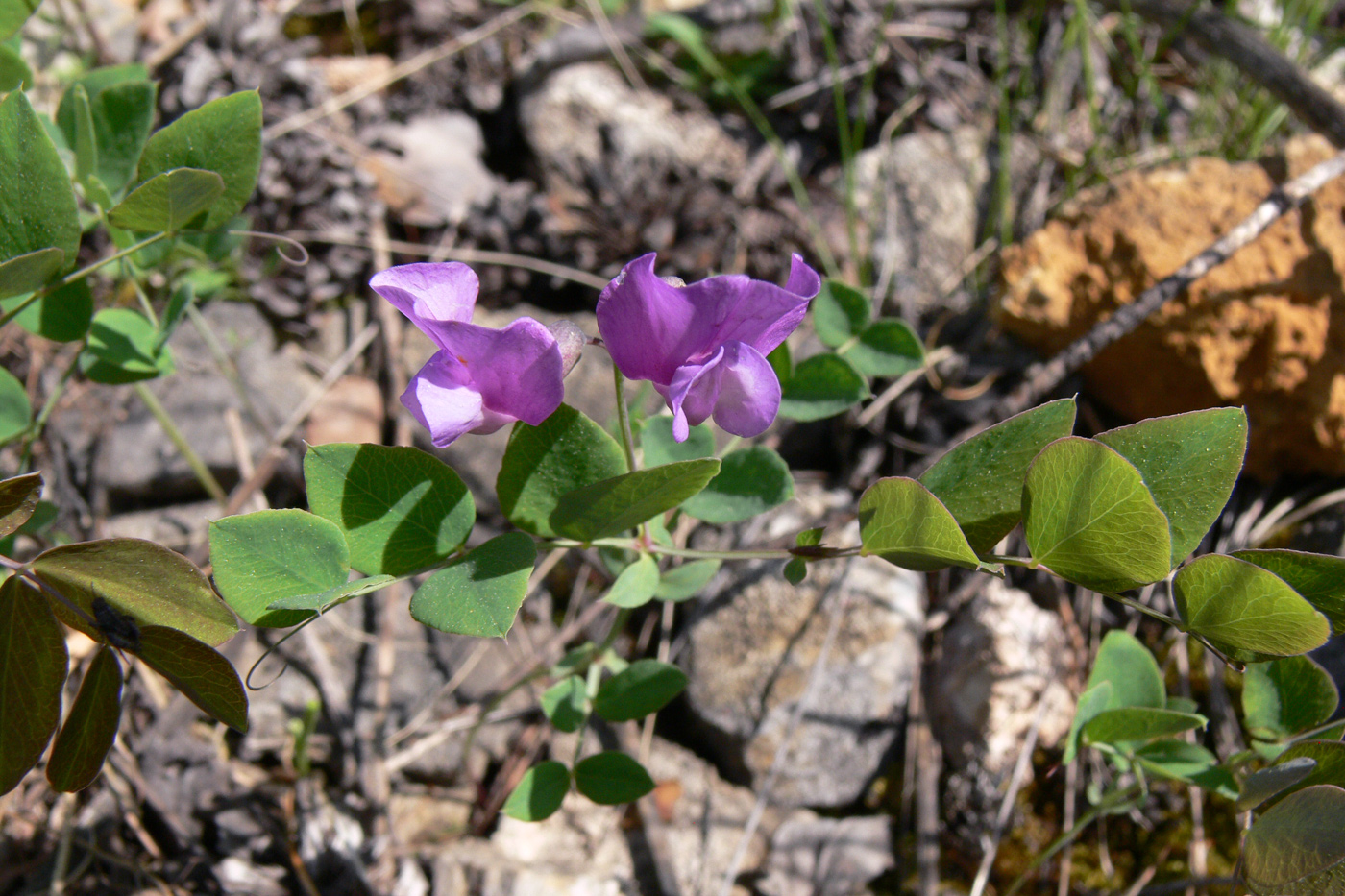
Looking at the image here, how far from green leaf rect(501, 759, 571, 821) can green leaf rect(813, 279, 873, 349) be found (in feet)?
2.33

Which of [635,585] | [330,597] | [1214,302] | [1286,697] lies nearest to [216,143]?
[330,597]

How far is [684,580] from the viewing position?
1.10m

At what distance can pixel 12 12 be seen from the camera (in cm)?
108

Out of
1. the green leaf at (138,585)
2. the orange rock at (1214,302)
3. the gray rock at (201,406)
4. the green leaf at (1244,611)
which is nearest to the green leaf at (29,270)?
the green leaf at (138,585)

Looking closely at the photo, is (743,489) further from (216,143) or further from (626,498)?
(216,143)

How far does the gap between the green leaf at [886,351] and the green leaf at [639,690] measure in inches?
19.9

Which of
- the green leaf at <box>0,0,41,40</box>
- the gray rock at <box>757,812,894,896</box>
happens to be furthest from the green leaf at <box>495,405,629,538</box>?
the gray rock at <box>757,812,894,896</box>

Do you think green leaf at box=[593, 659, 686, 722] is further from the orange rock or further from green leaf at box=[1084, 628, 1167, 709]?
the orange rock

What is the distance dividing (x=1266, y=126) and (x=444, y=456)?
219cm

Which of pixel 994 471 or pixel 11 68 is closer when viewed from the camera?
pixel 994 471

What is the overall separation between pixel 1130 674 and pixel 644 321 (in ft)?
2.81

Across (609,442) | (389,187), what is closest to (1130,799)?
(609,442)

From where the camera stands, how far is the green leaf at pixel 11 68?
3.51ft

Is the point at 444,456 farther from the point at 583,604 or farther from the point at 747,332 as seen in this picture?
the point at 747,332
